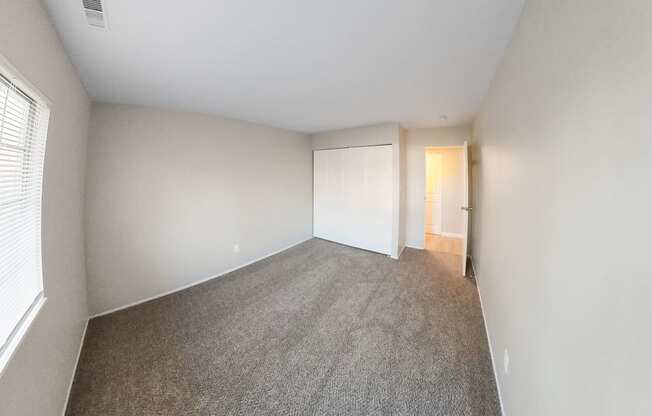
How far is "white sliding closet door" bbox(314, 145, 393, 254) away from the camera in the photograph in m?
3.85

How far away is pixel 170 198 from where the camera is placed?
8.87 ft

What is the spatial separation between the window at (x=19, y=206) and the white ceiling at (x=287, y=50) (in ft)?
1.72

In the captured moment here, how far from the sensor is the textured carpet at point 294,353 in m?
1.40

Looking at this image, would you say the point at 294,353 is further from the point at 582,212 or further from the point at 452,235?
the point at 452,235

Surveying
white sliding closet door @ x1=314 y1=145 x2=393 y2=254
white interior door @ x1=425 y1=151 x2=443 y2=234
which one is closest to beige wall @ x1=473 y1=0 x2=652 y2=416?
white sliding closet door @ x1=314 y1=145 x2=393 y2=254

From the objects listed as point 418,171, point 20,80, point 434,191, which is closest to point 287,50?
point 20,80

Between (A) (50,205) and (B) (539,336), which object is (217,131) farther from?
(B) (539,336)

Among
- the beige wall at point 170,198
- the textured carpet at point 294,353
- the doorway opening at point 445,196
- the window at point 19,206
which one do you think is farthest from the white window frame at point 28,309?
the doorway opening at point 445,196

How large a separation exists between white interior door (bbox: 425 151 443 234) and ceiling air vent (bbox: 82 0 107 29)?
534 cm

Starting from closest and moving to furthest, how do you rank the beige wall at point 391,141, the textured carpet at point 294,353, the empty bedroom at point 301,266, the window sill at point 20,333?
the empty bedroom at point 301,266, the window sill at point 20,333, the textured carpet at point 294,353, the beige wall at point 391,141

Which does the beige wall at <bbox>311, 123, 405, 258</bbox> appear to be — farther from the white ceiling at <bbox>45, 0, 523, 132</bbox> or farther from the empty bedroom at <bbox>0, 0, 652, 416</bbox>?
the white ceiling at <bbox>45, 0, 523, 132</bbox>

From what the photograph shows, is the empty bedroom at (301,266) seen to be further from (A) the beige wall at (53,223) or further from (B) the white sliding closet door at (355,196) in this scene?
(B) the white sliding closet door at (355,196)

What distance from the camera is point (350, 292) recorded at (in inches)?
107

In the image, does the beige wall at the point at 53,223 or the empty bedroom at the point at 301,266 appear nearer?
the empty bedroom at the point at 301,266
